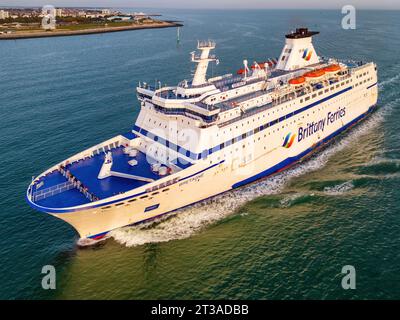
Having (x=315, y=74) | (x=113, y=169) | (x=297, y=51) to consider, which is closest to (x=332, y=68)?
(x=315, y=74)

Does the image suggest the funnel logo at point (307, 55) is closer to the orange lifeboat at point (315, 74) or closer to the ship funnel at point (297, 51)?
the ship funnel at point (297, 51)

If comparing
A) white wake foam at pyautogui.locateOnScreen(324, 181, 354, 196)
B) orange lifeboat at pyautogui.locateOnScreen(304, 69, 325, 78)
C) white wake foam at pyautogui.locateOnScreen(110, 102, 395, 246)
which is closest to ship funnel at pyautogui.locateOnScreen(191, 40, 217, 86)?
white wake foam at pyautogui.locateOnScreen(110, 102, 395, 246)

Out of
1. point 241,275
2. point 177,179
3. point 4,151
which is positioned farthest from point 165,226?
point 4,151

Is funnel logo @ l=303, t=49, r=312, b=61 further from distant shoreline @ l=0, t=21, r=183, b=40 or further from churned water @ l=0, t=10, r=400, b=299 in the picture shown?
distant shoreline @ l=0, t=21, r=183, b=40

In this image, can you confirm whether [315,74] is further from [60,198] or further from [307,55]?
[60,198]
